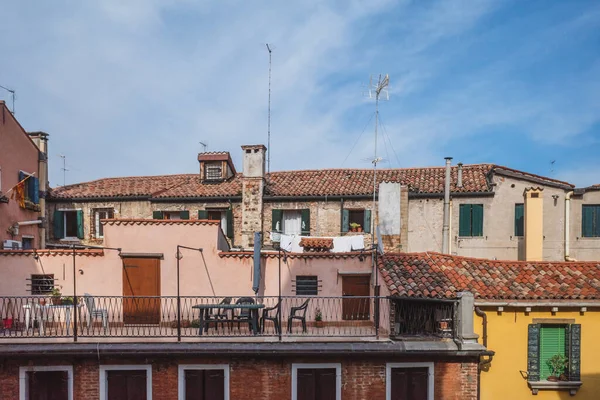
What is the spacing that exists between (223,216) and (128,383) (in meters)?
Result: 10.4

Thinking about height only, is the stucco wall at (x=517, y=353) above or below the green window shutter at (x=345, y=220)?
below

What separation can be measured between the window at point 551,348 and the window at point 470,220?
319 inches

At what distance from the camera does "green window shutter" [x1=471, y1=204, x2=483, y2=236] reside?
60.0 feet

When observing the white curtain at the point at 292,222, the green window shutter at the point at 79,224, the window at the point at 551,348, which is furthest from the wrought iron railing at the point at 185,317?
the green window shutter at the point at 79,224

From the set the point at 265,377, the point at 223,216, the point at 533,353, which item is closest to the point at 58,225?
the point at 223,216

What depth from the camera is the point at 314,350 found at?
387 inches

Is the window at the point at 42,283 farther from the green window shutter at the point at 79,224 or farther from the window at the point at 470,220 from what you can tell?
the window at the point at 470,220

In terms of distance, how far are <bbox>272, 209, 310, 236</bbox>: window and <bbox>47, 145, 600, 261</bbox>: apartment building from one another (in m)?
0.05

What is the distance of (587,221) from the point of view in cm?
1822

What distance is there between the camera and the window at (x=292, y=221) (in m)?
19.2

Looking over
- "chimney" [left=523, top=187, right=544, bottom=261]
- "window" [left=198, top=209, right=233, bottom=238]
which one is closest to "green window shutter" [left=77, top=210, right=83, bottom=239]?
"window" [left=198, top=209, right=233, bottom=238]

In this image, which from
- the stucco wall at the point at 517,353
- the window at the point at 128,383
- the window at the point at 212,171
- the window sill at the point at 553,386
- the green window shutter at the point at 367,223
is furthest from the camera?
the window at the point at 212,171

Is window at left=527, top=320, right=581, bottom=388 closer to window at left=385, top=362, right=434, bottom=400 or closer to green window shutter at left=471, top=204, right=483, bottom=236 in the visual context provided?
window at left=385, top=362, right=434, bottom=400

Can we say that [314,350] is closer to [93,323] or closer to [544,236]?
[93,323]
